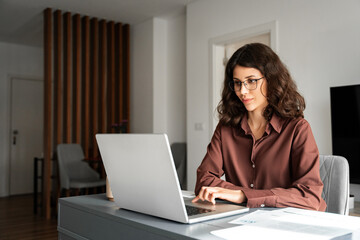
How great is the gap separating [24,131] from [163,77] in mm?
3018

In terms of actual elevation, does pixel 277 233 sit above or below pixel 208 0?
below

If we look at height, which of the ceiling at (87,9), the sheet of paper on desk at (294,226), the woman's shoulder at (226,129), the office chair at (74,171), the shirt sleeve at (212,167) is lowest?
the office chair at (74,171)

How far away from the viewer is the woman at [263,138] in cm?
137

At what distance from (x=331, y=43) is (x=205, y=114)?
5.82ft

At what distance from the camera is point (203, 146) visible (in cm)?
460

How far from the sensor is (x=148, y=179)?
3.40 feet

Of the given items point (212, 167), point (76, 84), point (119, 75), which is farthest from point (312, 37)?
point (76, 84)

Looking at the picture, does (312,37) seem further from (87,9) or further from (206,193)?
(87,9)

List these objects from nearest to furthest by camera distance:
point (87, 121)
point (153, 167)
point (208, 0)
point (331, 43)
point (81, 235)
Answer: point (153, 167) < point (81, 235) < point (331, 43) < point (208, 0) < point (87, 121)

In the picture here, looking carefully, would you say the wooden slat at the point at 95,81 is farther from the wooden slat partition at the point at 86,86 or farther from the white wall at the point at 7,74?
the white wall at the point at 7,74

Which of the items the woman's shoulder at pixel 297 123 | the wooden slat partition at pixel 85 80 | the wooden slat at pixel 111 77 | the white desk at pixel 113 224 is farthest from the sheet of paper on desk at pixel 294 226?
the wooden slat at pixel 111 77

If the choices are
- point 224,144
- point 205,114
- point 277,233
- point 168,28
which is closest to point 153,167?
point 277,233

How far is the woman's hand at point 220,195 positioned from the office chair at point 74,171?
11.7ft

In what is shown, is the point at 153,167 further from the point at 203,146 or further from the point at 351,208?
the point at 203,146
